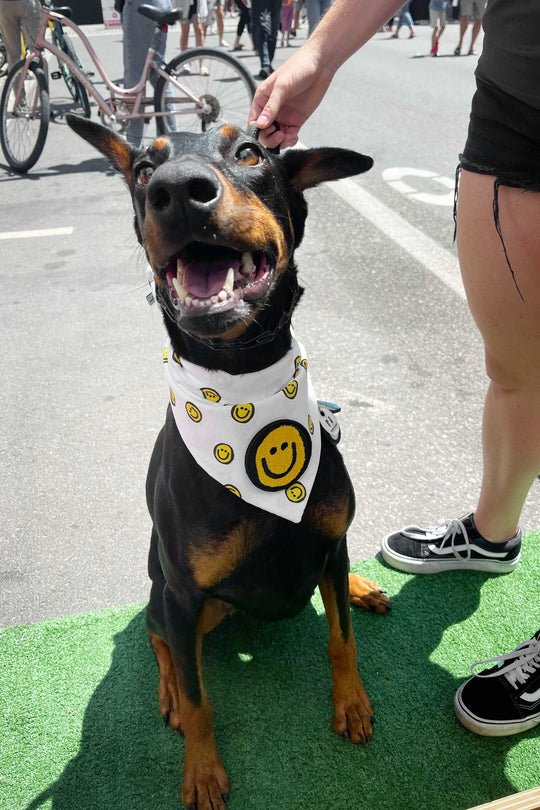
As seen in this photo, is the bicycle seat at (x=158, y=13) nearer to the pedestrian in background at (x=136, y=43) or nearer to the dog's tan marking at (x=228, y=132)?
the pedestrian in background at (x=136, y=43)

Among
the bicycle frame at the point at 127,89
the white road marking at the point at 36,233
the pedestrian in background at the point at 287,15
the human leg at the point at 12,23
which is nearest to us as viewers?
the white road marking at the point at 36,233

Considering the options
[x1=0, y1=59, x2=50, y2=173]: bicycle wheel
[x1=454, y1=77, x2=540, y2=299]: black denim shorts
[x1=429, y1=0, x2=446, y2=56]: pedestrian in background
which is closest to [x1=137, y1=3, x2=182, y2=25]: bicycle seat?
[x1=0, y1=59, x2=50, y2=173]: bicycle wheel

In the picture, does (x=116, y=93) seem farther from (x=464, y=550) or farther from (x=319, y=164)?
(x=464, y=550)

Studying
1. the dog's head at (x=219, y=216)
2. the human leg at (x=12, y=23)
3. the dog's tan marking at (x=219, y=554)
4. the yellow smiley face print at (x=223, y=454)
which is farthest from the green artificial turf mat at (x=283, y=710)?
the human leg at (x=12, y=23)

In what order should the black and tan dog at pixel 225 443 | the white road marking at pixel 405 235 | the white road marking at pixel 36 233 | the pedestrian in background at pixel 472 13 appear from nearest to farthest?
the black and tan dog at pixel 225 443, the white road marking at pixel 405 235, the white road marking at pixel 36 233, the pedestrian in background at pixel 472 13

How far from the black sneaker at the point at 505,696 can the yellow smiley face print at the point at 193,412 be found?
1105 mm

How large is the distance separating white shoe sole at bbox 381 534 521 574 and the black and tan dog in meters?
0.53

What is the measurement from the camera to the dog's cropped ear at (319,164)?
5.50 feet

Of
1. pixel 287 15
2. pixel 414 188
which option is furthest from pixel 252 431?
pixel 287 15

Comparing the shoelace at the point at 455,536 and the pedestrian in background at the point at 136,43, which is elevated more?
the pedestrian in background at the point at 136,43

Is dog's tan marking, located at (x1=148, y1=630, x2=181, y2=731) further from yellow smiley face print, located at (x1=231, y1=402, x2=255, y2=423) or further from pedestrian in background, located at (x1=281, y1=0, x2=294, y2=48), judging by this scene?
pedestrian in background, located at (x1=281, y1=0, x2=294, y2=48)

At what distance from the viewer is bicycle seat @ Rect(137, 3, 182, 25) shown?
5.75m

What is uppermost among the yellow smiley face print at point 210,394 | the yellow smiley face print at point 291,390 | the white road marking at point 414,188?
the yellow smiley face print at point 210,394

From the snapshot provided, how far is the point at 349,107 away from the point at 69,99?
4.69 m
